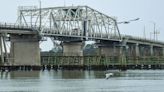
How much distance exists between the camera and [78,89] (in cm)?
10650

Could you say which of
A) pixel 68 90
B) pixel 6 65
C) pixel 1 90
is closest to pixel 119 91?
pixel 68 90

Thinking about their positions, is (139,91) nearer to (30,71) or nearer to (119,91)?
(119,91)

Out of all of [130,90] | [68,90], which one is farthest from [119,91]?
[68,90]

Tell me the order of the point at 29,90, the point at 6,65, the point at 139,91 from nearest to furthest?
the point at 139,91 < the point at 29,90 < the point at 6,65

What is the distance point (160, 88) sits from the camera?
104 metres

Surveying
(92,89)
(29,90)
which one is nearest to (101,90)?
(92,89)

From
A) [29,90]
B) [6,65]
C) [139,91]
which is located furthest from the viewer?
[6,65]

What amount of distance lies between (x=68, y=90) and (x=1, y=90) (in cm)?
936

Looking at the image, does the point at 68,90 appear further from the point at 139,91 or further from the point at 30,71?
the point at 30,71

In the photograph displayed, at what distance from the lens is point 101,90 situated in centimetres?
10288

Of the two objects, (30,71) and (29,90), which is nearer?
(29,90)

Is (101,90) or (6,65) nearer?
(101,90)

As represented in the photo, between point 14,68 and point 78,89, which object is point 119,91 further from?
point 14,68

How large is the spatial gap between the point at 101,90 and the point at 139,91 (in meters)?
6.58
